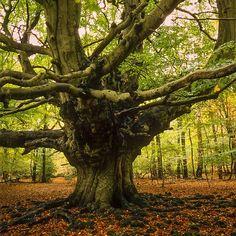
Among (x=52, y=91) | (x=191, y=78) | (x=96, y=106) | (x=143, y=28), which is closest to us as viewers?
(x=191, y=78)

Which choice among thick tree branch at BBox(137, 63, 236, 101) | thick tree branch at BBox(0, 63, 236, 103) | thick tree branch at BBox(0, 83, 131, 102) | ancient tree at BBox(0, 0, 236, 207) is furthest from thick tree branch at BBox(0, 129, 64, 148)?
thick tree branch at BBox(137, 63, 236, 101)

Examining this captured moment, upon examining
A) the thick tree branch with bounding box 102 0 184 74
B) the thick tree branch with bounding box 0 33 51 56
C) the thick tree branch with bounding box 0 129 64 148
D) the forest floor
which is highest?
the thick tree branch with bounding box 0 33 51 56

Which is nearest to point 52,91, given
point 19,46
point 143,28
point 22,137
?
point 143,28

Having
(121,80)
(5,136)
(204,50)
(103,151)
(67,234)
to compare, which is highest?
(204,50)

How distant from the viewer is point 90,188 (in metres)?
9.38

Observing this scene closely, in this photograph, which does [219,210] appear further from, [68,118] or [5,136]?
[5,136]

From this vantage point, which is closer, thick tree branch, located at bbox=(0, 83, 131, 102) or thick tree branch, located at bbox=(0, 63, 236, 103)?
thick tree branch, located at bbox=(0, 63, 236, 103)

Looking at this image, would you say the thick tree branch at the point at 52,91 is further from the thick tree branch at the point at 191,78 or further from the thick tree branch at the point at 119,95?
the thick tree branch at the point at 191,78

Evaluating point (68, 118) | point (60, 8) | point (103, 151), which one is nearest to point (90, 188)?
point (103, 151)

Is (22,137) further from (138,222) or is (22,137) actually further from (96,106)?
(138,222)

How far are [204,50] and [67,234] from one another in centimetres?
797

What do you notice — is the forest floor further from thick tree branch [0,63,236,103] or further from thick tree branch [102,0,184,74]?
thick tree branch [102,0,184,74]

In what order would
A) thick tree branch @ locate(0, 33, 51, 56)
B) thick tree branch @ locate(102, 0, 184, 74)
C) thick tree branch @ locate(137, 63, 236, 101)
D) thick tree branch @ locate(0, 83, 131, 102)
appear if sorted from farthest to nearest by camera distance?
1. thick tree branch @ locate(0, 33, 51, 56)
2. thick tree branch @ locate(102, 0, 184, 74)
3. thick tree branch @ locate(0, 83, 131, 102)
4. thick tree branch @ locate(137, 63, 236, 101)

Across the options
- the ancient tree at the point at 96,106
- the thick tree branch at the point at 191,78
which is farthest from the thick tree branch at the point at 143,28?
the thick tree branch at the point at 191,78
